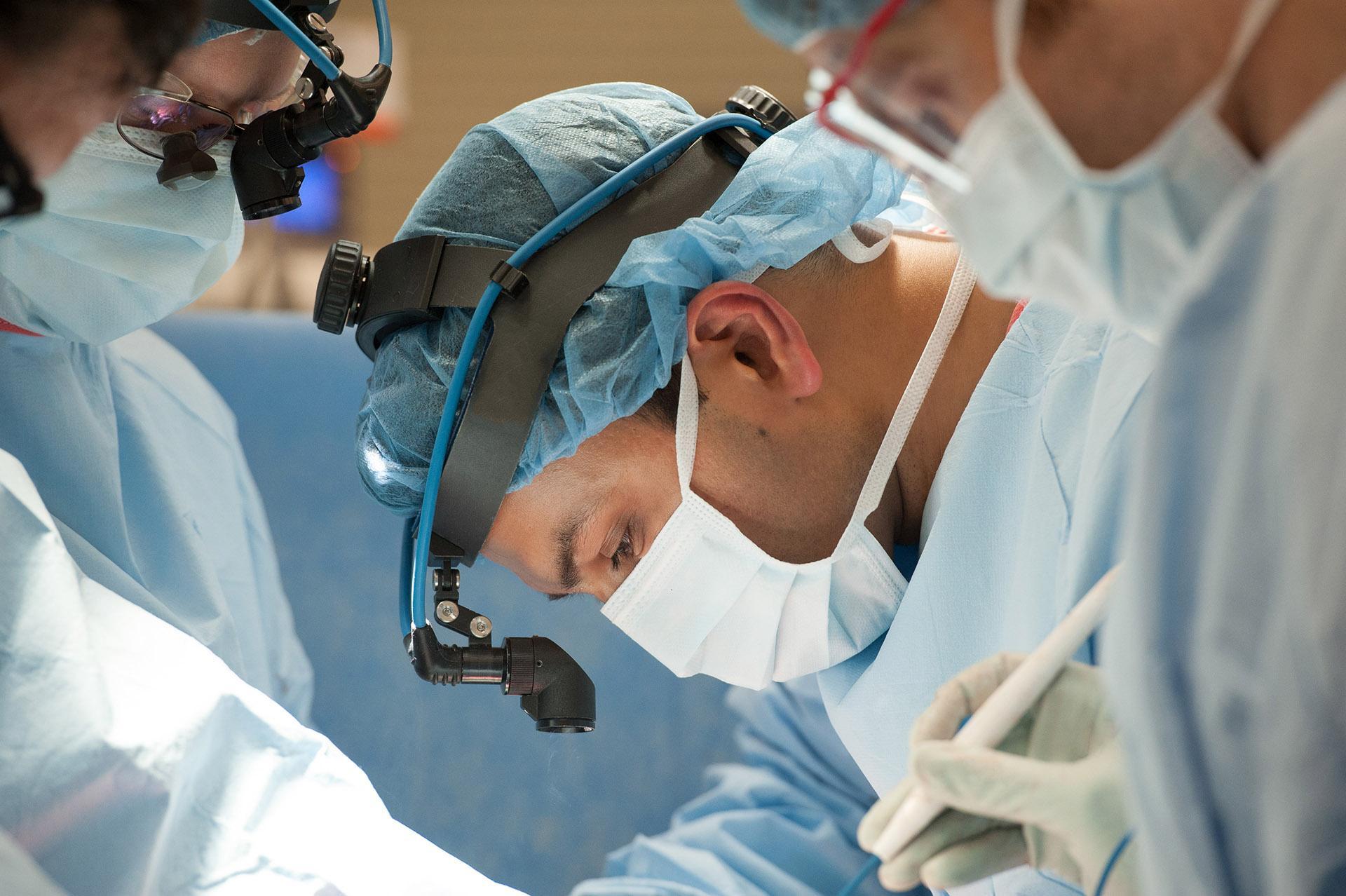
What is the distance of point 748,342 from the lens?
3.96 feet

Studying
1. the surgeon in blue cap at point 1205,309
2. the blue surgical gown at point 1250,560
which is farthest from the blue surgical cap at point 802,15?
the blue surgical gown at point 1250,560

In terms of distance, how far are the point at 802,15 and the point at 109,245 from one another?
0.90 metres

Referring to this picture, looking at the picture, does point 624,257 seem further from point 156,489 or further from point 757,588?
point 156,489

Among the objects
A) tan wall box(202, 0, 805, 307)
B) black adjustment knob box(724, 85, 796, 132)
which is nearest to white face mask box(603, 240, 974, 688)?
black adjustment knob box(724, 85, 796, 132)

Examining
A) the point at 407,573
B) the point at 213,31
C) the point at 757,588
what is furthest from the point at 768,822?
the point at 213,31

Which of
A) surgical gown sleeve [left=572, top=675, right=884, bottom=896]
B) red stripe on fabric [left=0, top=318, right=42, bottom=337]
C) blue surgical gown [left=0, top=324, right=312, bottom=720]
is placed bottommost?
surgical gown sleeve [left=572, top=675, right=884, bottom=896]

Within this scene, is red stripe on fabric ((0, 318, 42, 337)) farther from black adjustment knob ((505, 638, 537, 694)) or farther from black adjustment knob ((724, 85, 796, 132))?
black adjustment knob ((724, 85, 796, 132))

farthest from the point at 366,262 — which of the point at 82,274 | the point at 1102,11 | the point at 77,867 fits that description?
the point at 1102,11

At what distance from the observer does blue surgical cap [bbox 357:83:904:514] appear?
115 centimetres

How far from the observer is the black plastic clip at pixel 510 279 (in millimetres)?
1141

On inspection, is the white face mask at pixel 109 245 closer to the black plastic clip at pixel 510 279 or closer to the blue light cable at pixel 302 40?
the blue light cable at pixel 302 40

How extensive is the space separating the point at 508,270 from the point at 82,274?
0.50 metres

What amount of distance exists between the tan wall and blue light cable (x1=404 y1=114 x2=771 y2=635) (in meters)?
2.57

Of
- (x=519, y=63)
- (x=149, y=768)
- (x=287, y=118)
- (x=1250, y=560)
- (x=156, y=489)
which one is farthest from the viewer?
(x=519, y=63)
